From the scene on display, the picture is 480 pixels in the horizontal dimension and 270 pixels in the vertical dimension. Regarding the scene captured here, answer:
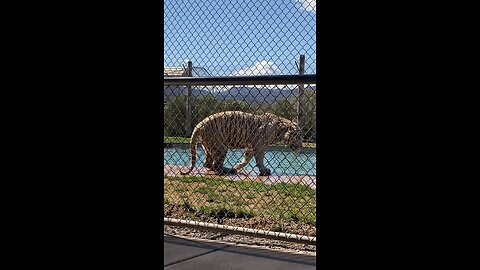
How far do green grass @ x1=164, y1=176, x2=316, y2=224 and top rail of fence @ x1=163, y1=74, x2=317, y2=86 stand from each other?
1049mm

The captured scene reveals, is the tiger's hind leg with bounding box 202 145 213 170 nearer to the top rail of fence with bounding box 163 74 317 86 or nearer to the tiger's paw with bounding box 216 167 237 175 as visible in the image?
the tiger's paw with bounding box 216 167 237 175

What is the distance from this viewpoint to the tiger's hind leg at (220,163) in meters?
6.46

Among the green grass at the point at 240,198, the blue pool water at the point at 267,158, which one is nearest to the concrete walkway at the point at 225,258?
the green grass at the point at 240,198

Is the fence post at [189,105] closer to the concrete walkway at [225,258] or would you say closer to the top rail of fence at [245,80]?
the top rail of fence at [245,80]

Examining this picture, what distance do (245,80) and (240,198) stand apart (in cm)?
182

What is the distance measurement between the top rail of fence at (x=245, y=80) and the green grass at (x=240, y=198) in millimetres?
1049

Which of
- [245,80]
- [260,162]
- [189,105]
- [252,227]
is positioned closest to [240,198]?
[189,105]

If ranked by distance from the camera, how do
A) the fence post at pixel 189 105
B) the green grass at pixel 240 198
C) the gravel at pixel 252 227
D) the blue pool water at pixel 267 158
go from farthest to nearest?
the blue pool water at pixel 267 158 < the fence post at pixel 189 105 < the green grass at pixel 240 198 < the gravel at pixel 252 227
